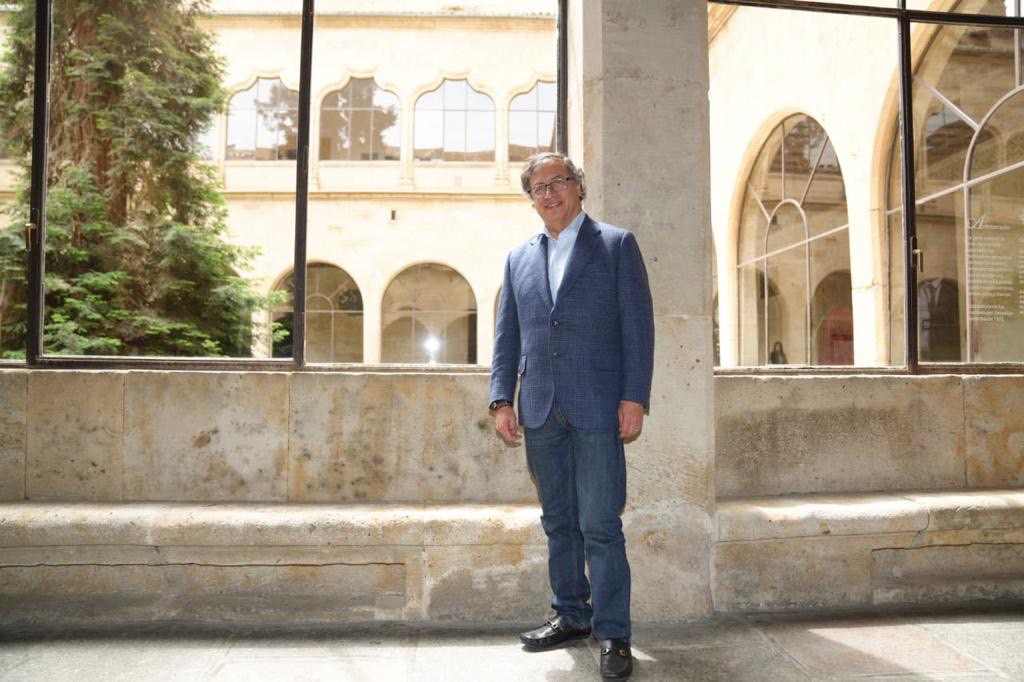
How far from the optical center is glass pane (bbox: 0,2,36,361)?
4.27m

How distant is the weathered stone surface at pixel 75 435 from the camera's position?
126 inches

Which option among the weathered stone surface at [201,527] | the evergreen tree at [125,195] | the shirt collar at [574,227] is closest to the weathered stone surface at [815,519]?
the weathered stone surface at [201,527]

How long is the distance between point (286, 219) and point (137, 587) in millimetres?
6949

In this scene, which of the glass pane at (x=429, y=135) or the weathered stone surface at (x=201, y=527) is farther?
the glass pane at (x=429, y=135)

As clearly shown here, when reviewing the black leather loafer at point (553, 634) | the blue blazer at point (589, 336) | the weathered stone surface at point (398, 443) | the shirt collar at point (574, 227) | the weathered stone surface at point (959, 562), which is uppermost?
the shirt collar at point (574, 227)

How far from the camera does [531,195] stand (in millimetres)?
2799

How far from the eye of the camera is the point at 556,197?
269 cm

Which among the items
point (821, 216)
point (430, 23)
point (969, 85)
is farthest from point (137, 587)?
point (430, 23)

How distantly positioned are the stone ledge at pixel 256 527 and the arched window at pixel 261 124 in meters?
5.87

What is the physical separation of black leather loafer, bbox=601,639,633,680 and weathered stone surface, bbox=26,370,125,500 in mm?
2339

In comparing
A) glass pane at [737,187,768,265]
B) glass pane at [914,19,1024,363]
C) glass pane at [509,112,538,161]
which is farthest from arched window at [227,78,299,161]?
glass pane at [737,187,768,265]

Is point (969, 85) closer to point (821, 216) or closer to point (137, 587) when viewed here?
point (821, 216)

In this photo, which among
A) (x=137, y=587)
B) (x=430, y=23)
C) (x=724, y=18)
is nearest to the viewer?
(x=137, y=587)

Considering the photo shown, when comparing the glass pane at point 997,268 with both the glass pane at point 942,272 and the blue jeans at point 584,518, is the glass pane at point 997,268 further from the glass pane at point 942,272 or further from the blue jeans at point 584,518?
the blue jeans at point 584,518
